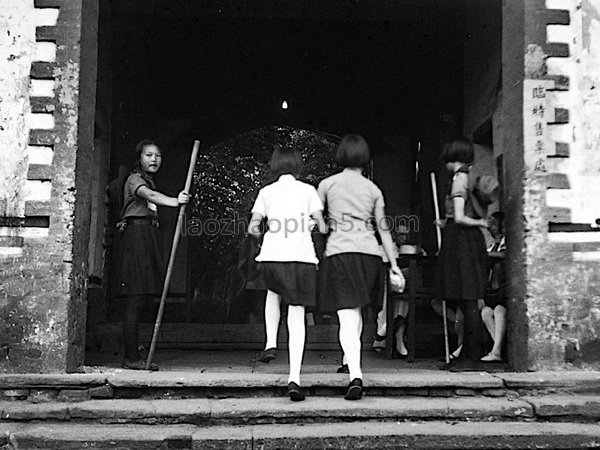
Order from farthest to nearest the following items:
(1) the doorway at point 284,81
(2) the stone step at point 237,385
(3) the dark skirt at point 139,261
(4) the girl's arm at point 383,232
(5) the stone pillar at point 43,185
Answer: (1) the doorway at point 284,81
(3) the dark skirt at point 139,261
(5) the stone pillar at point 43,185
(4) the girl's arm at point 383,232
(2) the stone step at point 237,385

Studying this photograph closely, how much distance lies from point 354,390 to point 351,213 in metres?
1.14

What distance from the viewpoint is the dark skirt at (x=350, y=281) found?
208 inches

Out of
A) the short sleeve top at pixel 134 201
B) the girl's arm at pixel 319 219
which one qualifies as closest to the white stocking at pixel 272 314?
the girl's arm at pixel 319 219

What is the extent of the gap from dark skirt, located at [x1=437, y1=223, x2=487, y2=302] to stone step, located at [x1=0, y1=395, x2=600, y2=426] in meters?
1.16

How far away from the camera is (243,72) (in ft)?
36.7

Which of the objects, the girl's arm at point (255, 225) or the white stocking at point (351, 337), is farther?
the girl's arm at point (255, 225)

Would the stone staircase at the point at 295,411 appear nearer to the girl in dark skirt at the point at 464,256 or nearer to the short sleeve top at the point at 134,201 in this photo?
the girl in dark skirt at the point at 464,256

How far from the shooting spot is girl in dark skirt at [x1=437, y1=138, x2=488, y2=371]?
625 centimetres

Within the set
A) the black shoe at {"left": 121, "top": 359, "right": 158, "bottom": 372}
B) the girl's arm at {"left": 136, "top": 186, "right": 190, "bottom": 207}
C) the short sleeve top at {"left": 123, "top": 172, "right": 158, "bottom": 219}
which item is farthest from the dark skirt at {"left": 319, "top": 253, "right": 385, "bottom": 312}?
the short sleeve top at {"left": 123, "top": 172, "right": 158, "bottom": 219}

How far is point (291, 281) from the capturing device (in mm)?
5227

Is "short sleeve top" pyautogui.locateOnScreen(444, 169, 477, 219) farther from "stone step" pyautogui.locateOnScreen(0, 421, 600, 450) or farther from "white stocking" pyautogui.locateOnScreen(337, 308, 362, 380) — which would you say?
"stone step" pyautogui.locateOnScreen(0, 421, 600, 450)

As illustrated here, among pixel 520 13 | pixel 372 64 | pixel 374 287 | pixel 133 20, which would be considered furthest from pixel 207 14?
pixel 374 287

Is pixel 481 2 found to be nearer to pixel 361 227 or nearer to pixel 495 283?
pixel 495 283

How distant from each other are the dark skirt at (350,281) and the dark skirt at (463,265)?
1.05m
